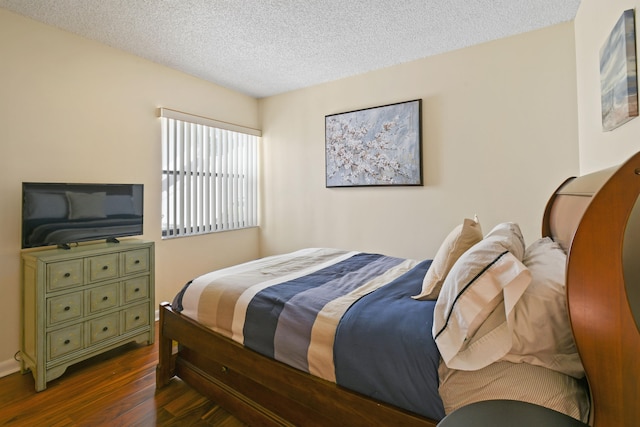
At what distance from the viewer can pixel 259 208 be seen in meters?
4.33

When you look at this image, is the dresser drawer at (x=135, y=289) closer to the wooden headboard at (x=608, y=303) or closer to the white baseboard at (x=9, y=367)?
the white baseboard at (x=9, y=367)

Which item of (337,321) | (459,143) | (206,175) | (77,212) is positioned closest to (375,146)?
(459,143)

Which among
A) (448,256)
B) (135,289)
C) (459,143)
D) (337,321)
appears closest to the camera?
(337,321)

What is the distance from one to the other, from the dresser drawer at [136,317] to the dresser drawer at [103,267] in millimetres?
324

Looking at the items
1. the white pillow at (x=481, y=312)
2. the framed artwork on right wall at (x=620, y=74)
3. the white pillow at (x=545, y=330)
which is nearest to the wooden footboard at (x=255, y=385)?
the white pillow at (x=481, y=312)

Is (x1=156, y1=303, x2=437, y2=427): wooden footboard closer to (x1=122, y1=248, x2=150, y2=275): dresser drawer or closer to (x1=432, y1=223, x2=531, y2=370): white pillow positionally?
(x1=432, y1=223, x2=531, y2=370): white pillow

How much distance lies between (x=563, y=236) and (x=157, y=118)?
340cm

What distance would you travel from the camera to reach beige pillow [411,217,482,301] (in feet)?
5.16

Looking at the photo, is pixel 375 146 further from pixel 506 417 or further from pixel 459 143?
pixel 506 417

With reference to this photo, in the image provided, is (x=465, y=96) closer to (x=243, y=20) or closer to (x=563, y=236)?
(x=563, y=236)

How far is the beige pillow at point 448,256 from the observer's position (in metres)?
1.57

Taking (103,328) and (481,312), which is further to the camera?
(103,328)

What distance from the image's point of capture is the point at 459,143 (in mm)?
2912

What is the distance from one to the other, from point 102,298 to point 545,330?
2.73 m
